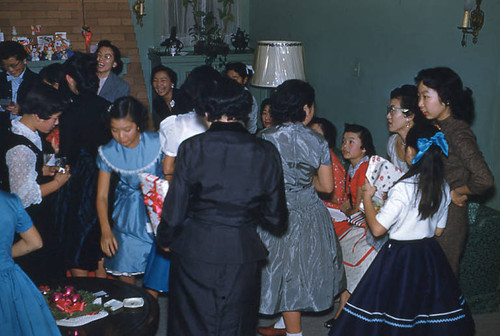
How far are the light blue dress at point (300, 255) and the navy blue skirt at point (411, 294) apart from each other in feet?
0.85

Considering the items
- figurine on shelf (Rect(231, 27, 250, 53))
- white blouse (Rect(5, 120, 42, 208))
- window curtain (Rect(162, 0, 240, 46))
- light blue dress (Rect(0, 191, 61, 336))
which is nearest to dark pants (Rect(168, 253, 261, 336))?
light blue dress (Rect(0, 191, 61, 336))

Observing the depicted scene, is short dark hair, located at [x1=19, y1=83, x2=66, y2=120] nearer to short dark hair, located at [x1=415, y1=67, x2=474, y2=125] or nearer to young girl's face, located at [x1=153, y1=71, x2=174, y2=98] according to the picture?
young girl's face, located at [x1=153, y1=71, x2=174, y2=98]

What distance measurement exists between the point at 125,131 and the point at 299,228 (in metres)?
1.08

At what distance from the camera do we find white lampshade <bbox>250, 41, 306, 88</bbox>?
14.4ft

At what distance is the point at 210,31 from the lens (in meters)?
7.06

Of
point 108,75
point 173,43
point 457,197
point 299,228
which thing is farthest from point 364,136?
point 173,43

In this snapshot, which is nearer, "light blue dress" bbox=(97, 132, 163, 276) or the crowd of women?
the crowd of women

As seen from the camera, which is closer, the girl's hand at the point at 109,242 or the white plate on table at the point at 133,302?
the white plate on table at the point at 133,302

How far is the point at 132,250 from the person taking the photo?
10.1 feet

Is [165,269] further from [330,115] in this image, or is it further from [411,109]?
[330,115]

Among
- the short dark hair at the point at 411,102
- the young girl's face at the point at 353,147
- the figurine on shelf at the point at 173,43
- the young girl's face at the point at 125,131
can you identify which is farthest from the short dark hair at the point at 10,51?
the short dark hair at the point at 411,102

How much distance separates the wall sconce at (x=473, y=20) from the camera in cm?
335

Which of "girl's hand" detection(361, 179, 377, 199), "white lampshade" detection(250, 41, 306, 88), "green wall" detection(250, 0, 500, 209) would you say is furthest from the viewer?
"white lampshade" detection(250, 41, 306, 88)

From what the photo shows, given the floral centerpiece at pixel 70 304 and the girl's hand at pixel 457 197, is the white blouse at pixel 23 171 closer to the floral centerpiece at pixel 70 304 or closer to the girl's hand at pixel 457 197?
the floral centerpiece at pixel 70 304
